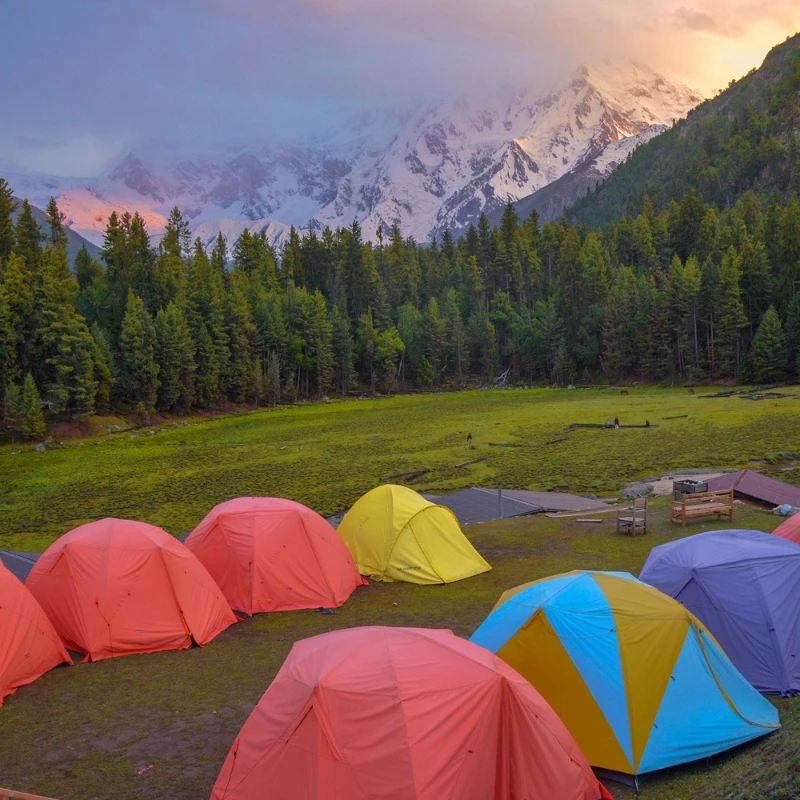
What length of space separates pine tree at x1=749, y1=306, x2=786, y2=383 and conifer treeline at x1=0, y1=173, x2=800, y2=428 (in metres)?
0.15

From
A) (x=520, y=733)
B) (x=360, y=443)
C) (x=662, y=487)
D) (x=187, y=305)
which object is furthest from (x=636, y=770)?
(x=187, y=305)

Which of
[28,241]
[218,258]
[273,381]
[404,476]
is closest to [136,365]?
[273,381]

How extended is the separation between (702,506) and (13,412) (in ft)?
180

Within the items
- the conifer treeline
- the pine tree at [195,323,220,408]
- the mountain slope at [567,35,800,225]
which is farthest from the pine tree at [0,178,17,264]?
the mountain slope at [567,35,800,225]

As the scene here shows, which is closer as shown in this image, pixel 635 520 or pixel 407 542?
pixel 407 542

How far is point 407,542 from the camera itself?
18250mm

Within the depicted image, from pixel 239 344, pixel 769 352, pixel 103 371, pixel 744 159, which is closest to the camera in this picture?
pixel 103 371

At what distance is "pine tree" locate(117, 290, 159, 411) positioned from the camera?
74.7 m

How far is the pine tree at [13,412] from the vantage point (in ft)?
192

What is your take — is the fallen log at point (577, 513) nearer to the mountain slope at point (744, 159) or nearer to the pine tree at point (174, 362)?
the pine tree at point (174, 362)

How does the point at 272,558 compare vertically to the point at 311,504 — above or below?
above

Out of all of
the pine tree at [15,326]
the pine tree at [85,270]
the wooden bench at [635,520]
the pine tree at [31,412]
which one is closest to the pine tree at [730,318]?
the wooden bench at [635,520]

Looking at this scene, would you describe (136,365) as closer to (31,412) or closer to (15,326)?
(15,326)

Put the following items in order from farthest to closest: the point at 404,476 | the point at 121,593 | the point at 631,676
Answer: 1. the point at 404,476
2. the point at 121,593
3. the point at 631,676
